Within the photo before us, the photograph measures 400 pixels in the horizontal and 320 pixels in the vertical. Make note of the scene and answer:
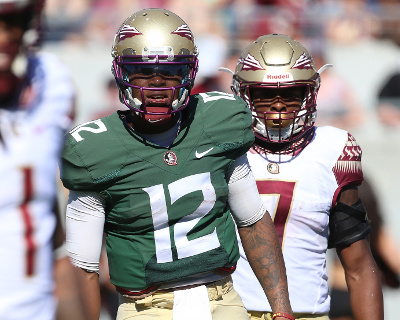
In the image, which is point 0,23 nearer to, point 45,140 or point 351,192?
point 45,140

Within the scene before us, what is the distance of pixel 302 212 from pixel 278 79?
1.95 feet

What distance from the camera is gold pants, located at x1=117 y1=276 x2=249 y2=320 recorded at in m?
3.15

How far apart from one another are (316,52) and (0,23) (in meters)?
5.93

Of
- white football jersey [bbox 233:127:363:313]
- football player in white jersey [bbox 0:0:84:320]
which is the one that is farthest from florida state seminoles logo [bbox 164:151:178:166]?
football player in white jersey [bbox 0:0:84:320]

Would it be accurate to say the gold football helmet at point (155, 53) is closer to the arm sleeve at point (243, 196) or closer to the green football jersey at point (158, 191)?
the green football jersey at point (158, 191)

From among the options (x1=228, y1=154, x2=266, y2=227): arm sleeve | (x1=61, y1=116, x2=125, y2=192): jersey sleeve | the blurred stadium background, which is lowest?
the blurred stadium background

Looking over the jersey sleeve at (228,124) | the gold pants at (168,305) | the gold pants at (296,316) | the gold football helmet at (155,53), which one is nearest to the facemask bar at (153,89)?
the gold football helmet at (155,53)

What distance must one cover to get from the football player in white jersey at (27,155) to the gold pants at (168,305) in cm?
87

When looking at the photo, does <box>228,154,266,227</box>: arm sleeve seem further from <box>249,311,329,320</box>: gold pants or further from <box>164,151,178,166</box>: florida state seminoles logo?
<box>249,311,329,320</box>: gold pants

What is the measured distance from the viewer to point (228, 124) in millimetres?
3213

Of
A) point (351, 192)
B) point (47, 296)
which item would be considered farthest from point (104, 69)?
point (47, 296)

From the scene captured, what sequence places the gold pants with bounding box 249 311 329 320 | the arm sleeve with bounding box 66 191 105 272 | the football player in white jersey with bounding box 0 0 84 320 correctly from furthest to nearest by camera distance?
1. the gold pants with bounding box 249 311 329 320
2. the arm sleeve with bounding box 66 191 105 272
3. the football player in white jersey with bounding box 0 0 84 320

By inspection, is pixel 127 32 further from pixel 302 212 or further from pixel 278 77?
pixel 302 212

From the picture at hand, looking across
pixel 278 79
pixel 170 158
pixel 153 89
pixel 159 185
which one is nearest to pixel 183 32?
pixel 153 89
